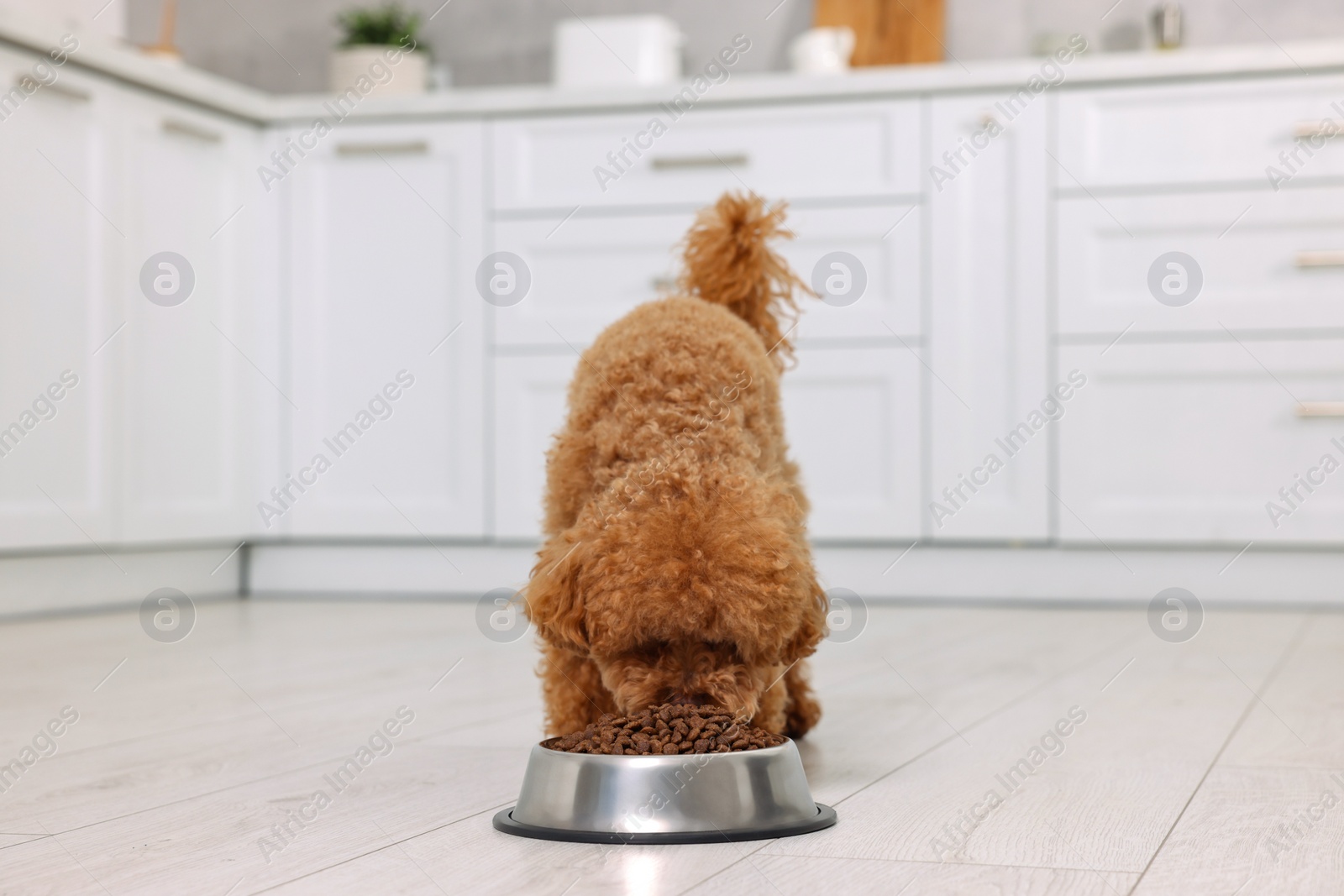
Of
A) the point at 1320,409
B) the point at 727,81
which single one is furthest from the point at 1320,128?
the point at 727,81

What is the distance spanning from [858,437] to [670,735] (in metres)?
2.21

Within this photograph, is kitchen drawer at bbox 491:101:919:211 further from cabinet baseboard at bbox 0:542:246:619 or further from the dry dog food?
the dry dog food

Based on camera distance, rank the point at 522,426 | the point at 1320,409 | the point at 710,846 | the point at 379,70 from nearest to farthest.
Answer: the point at 710,846
the point at 1320,409
the point at 522,426
the point at 379,70

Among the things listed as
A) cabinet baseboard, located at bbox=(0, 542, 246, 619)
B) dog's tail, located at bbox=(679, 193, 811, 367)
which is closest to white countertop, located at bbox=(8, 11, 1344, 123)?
cabinet baseboard, located at bbox=(0, 542, 246, 619)

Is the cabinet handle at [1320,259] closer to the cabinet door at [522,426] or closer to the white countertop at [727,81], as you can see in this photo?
the white countertop at [727,81]

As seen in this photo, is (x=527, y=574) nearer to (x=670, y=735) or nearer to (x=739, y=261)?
(x=739, y=261)

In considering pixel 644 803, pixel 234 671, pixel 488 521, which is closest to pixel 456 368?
pixel 488 521

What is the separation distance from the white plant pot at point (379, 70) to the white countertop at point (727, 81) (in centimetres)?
26

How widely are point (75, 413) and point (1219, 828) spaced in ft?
8.15

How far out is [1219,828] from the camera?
3.80 ft

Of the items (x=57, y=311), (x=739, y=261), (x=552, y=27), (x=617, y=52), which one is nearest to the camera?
(x=739, y=261)

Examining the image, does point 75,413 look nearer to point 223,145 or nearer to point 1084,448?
point 223,145

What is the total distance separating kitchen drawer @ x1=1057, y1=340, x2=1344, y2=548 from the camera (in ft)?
10.0

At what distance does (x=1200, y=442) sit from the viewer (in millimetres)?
3131
